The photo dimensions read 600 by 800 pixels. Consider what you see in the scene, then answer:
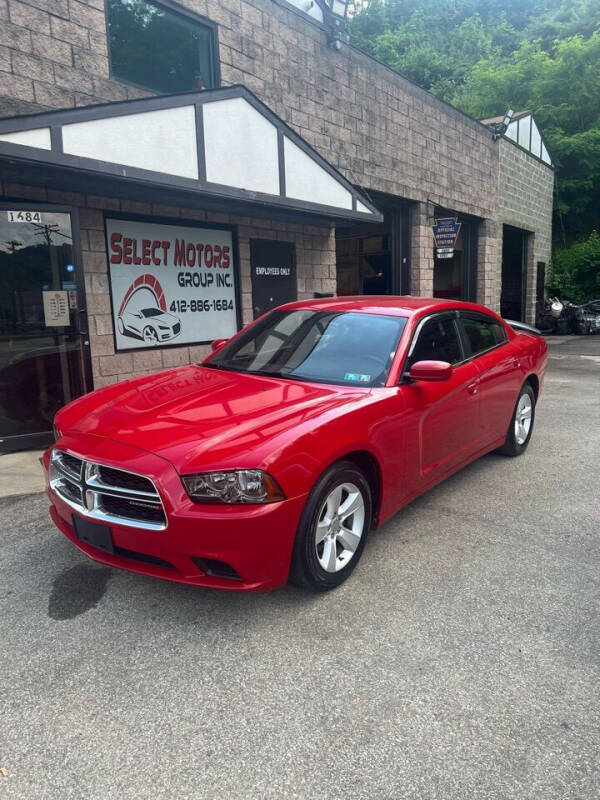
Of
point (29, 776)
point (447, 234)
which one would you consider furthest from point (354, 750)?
point (447, 234)

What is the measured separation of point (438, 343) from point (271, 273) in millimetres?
5798

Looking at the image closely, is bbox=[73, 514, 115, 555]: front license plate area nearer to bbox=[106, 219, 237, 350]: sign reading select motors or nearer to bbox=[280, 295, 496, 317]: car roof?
bbox=[280, 295, 496, 317]: car roof

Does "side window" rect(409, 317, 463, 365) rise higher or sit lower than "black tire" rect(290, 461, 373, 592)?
higher

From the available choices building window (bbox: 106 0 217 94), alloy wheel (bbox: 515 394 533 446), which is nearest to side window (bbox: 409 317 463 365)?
alloy wheel (bbox: 515 394 533 446)

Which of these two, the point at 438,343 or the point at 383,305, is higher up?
the point at 383,305

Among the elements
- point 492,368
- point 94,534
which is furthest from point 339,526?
point 492,368

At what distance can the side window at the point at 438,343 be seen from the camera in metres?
4.07

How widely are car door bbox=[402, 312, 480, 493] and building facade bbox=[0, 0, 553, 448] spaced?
11.8 ft

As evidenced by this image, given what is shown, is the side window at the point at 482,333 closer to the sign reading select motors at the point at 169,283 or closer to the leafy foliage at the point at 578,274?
the sign reading select motors at the point at 169,283

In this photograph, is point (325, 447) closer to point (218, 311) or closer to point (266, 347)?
point (266, 347)

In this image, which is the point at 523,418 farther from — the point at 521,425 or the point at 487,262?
the point at 487,262

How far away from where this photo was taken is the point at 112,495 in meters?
2.88

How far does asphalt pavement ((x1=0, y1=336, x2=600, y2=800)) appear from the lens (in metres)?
2.03

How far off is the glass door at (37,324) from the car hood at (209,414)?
9.31 ft
